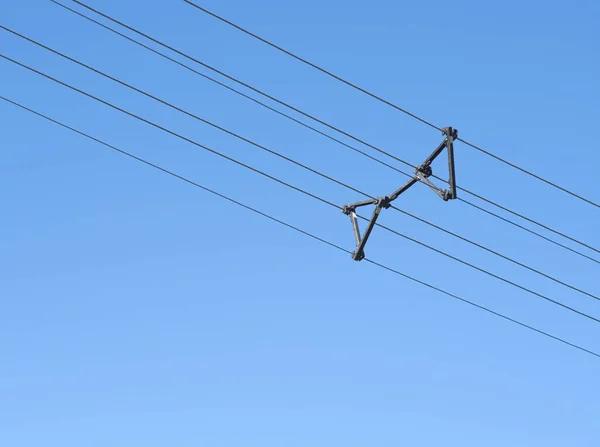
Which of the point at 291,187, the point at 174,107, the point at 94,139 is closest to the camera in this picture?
the point at 174,107

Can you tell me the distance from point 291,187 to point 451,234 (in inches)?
117

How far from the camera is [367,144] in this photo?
18.9 m

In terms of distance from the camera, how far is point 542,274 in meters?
19.6

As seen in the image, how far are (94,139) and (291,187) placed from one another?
13.1 ft

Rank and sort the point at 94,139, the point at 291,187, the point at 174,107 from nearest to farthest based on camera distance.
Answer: the point at 174,107 < the point at 291,187 < the point at 94,139

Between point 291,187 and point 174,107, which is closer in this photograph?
point 174,107

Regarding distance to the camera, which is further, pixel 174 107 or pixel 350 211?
pixel 350 211

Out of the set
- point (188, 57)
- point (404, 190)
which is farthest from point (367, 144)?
point (188, 57)

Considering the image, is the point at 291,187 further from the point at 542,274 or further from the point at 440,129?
the point at 542,274

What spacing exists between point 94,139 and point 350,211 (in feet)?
16.1

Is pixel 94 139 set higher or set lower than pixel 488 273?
higher

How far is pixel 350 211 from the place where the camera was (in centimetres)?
2000

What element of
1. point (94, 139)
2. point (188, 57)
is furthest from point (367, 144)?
point (94, 139)

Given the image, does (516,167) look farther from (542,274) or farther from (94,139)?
(94,139)
